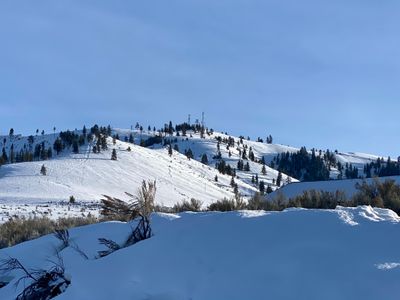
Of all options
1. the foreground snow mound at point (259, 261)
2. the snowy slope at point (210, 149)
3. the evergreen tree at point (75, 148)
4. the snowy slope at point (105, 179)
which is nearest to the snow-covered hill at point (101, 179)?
the snowy slope at point (105, 179)

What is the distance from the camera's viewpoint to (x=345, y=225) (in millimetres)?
7961

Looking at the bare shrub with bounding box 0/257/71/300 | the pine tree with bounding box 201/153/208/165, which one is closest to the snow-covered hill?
the pine tree with bounding box 201/153/208/165

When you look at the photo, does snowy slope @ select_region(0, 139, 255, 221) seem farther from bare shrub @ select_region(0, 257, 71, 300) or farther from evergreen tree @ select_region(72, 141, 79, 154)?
bare shrub @ select_region(0, 257, 71, 300)

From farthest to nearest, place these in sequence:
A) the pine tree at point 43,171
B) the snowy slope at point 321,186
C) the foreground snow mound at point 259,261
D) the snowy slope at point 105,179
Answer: the pine tree at point 43,171
the snowy slope at point 105,179
the snowy slope at point 321,186
the foreground snow mound at point 259,261

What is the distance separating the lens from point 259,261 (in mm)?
7184

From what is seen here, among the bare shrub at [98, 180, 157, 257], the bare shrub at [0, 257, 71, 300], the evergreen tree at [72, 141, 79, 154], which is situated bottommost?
the evergreen tree at [72, 141, 79, 154]

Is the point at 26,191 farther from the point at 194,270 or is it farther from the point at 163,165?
the point at 194,270

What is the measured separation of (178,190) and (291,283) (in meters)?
69.1

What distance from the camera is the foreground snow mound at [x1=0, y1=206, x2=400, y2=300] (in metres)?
6.47

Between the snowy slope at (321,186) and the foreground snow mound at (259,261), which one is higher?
the foreground snow mound at (259,261)

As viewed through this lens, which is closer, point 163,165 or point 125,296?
point 125,296

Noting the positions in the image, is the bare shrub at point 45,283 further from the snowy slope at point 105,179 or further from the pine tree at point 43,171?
the pine tree at point 43,171

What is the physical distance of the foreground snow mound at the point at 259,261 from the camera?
21.2 ft

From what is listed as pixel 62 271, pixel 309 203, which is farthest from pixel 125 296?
pixel 309 203
